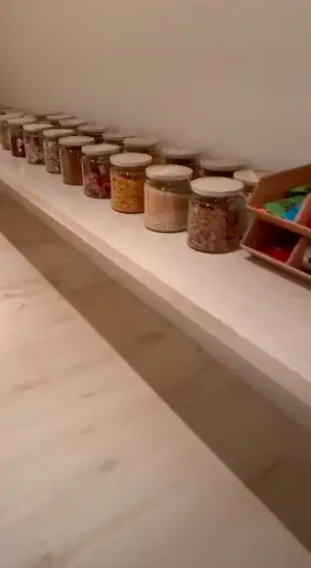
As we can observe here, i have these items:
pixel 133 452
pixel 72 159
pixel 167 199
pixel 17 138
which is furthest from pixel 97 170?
pixel 133 452

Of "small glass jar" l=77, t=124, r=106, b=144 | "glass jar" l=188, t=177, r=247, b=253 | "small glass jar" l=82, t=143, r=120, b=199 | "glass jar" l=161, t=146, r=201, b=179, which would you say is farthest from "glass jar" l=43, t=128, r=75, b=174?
"glass jar" l=188, t=177, r=247, b=253

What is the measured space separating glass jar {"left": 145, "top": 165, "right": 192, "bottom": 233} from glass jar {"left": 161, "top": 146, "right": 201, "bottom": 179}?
124 millimetres

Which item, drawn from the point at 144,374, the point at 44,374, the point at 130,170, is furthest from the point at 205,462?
the point at 130,170

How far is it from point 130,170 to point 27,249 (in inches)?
26.9

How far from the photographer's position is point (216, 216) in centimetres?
72

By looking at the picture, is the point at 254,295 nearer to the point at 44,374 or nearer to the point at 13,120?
the point at 44,374

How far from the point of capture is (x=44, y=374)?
98 cm

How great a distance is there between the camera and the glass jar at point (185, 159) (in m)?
0.93

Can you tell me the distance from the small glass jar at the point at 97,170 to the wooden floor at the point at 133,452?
1.01 ft

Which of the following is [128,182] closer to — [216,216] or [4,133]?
[216,216]

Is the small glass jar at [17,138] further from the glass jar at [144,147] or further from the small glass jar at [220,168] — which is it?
the small glass jar at [220,168]

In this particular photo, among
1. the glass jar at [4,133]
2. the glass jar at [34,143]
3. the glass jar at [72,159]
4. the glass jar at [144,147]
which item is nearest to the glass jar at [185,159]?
the glass jar at [144,147]

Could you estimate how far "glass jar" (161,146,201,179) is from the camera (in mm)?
930

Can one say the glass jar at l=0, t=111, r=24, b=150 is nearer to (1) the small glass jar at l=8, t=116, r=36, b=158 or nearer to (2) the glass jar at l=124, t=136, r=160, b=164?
(1) the small glass jar at l=8, t=116, r=36, b=158
